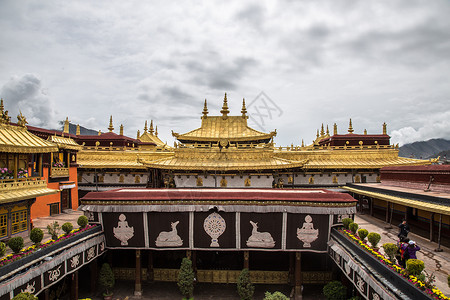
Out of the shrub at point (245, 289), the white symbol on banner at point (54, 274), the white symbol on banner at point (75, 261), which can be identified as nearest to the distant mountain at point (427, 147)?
the shrub at point (245, 289)

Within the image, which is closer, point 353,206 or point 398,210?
point 353,206

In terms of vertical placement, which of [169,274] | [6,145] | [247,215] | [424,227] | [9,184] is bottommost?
[169,274]

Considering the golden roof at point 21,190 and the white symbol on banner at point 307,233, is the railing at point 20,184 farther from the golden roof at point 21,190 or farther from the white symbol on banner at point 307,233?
the white symbol on banner at point 307,233

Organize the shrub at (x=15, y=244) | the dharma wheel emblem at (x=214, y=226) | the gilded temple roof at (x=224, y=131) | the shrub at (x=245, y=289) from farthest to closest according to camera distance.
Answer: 1. the gilded temple roof at (x=224, y=131)
2. the dharma wheel emblem at (x=214, y=226)
3. the shrub at (x=245, y=289)
4. the shrub at (x=15, y=244)

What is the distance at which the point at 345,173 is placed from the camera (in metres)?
26.3

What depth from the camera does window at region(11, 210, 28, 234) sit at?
1327 cm

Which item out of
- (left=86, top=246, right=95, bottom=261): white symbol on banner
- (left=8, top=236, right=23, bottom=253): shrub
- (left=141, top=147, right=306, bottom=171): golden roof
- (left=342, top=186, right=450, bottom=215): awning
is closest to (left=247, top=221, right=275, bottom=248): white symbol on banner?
(left=342, top=186, right=450, bottom=215): awning

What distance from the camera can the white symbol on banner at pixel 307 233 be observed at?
1342 cm

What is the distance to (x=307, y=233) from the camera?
1346cm

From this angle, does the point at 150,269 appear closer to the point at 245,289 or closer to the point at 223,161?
the point at 245,289

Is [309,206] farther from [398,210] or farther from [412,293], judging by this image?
[398,210]

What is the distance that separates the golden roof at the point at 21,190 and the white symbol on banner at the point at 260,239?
11528 millimetres

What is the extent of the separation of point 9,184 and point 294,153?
76.0ft

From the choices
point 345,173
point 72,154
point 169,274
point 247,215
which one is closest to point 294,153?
point 345,173
